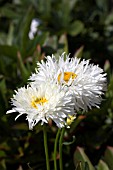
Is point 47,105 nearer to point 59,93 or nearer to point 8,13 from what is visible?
point 59,93

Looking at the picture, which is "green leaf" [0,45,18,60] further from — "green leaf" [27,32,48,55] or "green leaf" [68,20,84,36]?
"green leaf" [68,20,84,36]

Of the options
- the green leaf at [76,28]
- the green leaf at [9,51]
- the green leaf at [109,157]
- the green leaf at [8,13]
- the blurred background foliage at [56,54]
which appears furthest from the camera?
the green leaf at [8,13]

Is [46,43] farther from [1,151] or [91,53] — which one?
[1,151]

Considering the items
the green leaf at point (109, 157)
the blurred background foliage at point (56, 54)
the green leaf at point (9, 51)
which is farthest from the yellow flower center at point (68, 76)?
the green leaf at point (9, 51)

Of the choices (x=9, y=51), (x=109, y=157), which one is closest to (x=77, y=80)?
(x=109, y=157)

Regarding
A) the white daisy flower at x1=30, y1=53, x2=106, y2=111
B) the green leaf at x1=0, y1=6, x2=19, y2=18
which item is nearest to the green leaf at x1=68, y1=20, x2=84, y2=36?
the green leaf at x1=0, y1=6, x2=19, y2=18

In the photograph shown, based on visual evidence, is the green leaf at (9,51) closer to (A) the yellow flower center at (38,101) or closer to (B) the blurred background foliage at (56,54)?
→ (B) the blurred background foliage at (56,54)

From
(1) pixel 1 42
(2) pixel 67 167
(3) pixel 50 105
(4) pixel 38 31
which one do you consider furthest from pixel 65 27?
(3) pixel 50 105
